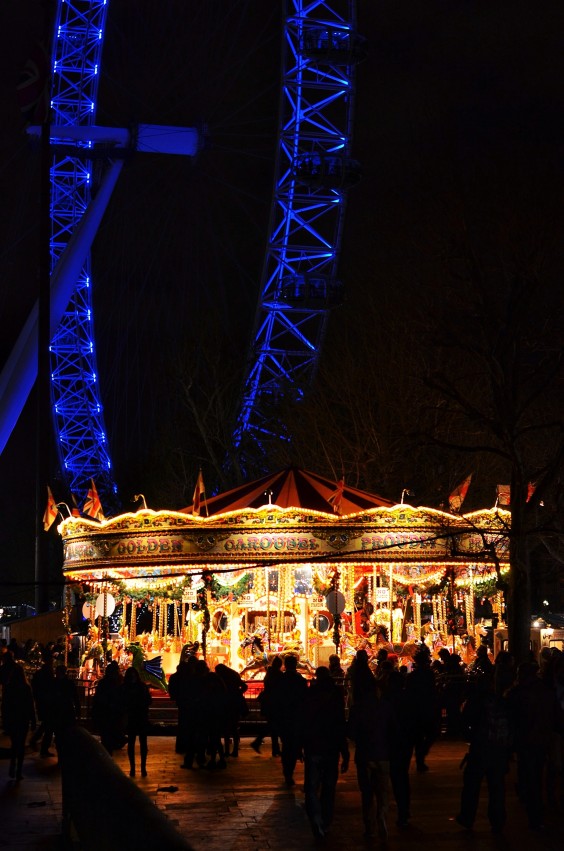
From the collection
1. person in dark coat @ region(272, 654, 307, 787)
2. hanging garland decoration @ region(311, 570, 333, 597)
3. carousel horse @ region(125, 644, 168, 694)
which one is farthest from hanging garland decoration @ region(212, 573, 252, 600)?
person in dark coat @ region(272, 654, 307, 787)

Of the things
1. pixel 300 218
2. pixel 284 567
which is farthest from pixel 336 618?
pixel 300 218

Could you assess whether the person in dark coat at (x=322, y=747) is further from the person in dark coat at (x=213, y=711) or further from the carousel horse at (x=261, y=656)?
the carousel horse at (x=261, y=656)

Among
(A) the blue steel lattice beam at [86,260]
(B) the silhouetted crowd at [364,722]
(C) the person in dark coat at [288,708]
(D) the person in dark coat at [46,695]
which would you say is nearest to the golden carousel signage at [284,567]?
(B) the silhouetted crowd at [364,722]

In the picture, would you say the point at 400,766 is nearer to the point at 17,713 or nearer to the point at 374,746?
the point at 374,746

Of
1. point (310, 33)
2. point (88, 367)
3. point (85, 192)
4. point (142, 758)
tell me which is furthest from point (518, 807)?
point (88, 367)

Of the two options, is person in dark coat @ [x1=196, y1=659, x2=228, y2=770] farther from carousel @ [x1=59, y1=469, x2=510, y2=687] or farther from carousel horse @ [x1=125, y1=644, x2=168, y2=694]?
carousel horse @ [x1=125, y1=644, x2=168, y2=694]

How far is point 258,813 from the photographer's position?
35.6ft

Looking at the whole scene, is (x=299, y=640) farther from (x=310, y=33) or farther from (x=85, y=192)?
(x=85, y=192)

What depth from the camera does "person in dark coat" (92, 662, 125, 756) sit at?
1297 cm

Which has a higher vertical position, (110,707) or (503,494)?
(503,494)

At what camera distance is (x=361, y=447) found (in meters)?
29.8

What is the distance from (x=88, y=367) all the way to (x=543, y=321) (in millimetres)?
28566

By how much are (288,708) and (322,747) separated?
3.44m

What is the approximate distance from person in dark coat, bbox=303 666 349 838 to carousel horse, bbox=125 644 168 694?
9774 mm
